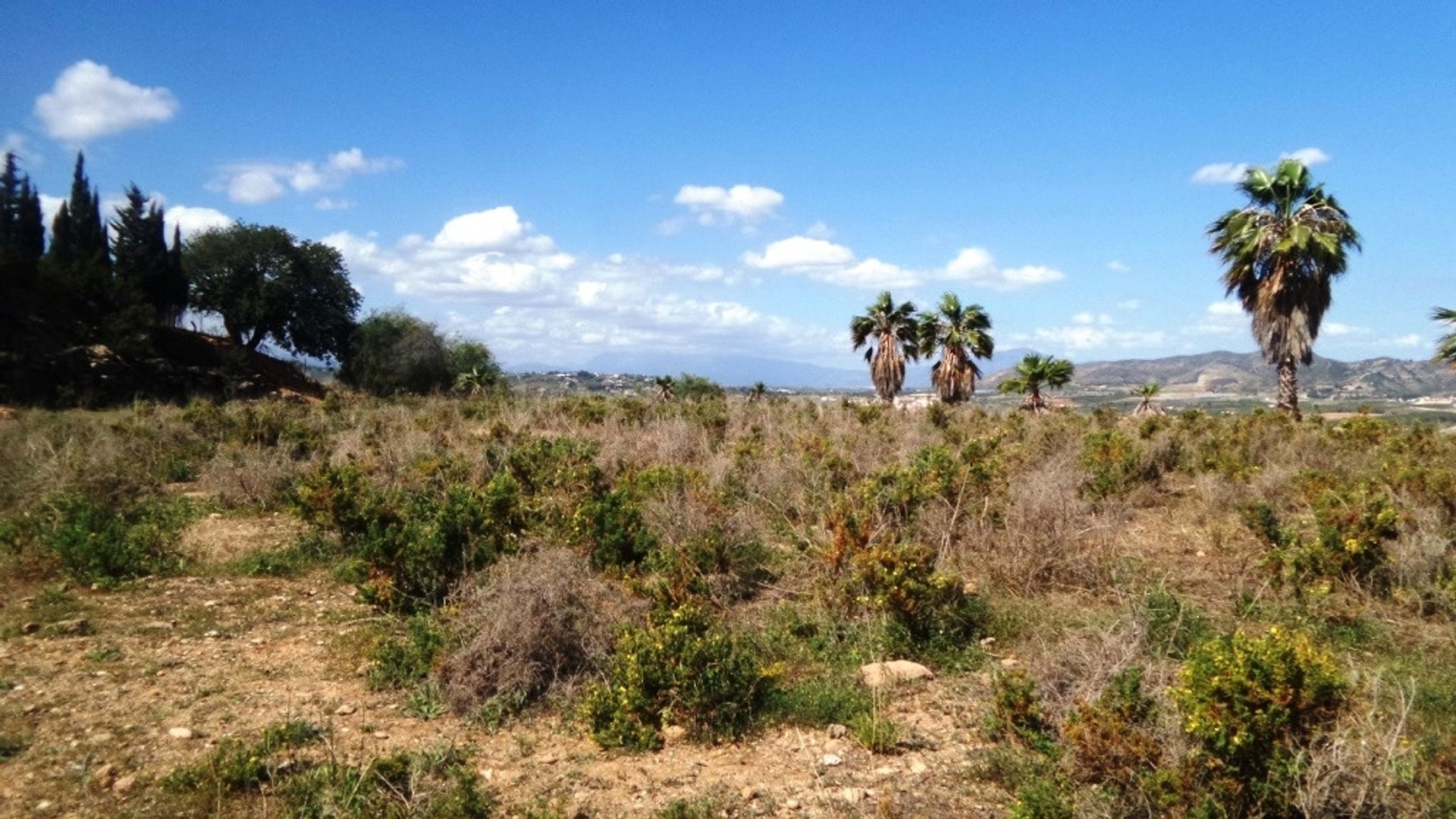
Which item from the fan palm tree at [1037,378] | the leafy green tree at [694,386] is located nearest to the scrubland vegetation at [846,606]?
the fan palm tree at [1037,378]

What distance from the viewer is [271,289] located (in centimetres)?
3975

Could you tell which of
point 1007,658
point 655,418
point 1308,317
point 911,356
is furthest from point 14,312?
point 1308,317

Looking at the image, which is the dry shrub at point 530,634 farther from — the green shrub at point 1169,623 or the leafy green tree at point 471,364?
the leafy green tree at point 471,364

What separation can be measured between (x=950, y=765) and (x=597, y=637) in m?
2.32

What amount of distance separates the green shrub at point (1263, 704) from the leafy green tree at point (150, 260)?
41.8 m

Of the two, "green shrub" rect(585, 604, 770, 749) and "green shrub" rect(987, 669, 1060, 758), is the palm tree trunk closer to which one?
"green shrub" rect(987, 669, 1060, 758)

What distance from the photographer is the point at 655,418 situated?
1479 cm

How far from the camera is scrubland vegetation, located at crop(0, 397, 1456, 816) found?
335 cm

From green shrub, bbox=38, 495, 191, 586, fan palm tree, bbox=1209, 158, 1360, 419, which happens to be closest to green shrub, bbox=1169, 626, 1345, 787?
green shrub, bbox=38, 495, 191, 586

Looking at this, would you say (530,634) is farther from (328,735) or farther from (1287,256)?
(1287,256)

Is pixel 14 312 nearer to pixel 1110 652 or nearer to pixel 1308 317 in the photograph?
pixel 1110 652

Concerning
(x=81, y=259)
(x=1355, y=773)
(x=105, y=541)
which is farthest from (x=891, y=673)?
(x=81, y=259)

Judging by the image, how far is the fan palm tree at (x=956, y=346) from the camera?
26281mm

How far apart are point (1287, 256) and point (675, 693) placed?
20.2 metres
